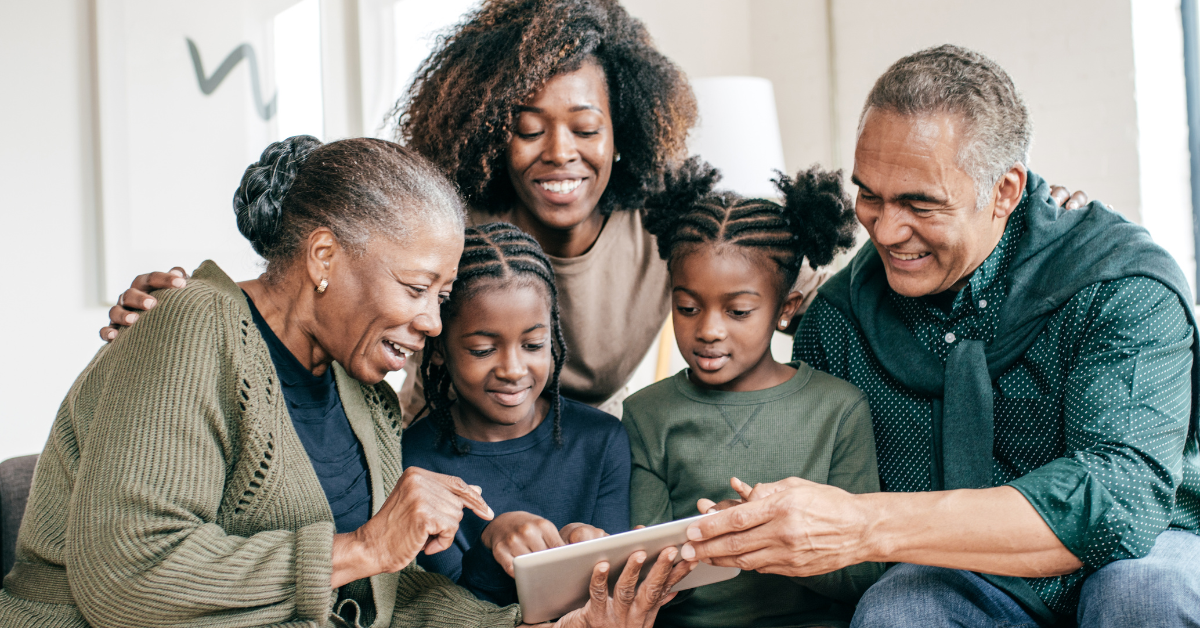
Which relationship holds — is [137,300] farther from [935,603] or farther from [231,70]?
[231,70]

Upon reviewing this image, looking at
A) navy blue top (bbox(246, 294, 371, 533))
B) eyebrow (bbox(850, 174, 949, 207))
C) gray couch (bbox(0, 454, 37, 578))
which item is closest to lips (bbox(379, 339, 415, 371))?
navy blue top (bbox(246, 294, 371, 533))

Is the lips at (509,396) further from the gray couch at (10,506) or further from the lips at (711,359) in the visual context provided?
the gray couch at (10,506)

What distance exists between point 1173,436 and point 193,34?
2.88 meters

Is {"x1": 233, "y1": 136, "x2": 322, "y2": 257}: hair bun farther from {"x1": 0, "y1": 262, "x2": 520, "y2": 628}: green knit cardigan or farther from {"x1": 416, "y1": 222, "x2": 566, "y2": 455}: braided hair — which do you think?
{"x1": 416, "y1": 222, "x2": 566, "y2": 455}: braided hair

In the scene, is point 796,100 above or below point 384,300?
above

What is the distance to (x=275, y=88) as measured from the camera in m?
3.22

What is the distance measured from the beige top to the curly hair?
0.36ft

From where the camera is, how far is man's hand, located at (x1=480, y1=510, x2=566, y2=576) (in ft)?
5.43

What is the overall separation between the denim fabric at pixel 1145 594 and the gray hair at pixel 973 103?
2.25ft

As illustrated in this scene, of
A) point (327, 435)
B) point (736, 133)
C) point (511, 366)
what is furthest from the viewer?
point (736, 133)

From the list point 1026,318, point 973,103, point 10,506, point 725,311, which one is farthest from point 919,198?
point 10,506

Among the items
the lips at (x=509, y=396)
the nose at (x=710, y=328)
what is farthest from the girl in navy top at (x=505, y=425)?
the nose at (x=710, y=328)

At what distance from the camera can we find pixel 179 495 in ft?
4.47

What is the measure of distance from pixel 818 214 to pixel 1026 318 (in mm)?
507
